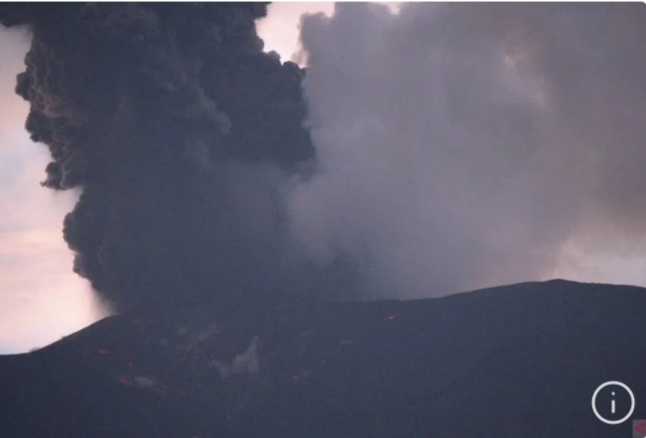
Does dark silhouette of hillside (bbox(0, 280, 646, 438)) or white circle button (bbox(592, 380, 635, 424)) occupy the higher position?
dark silhouette of hillside (bbox(0, 280, 646, 438))

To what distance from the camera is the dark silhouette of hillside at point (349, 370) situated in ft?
201

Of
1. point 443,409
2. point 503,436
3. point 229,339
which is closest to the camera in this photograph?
point 503,436

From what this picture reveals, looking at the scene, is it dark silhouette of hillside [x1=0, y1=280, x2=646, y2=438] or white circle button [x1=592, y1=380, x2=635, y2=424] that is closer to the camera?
white circle button [x1=592, y1=380, x2=635, y2=424]

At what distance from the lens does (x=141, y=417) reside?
63.2 m

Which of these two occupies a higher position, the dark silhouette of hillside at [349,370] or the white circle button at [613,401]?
the dark silhouette of hillside at [349,370]

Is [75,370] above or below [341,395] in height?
above

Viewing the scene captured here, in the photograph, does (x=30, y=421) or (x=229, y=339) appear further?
(x=229, y=339)

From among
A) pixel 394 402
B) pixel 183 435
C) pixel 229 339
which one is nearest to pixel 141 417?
pixel 183 435

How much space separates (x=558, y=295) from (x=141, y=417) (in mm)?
37465

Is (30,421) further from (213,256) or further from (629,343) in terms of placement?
(629,343)

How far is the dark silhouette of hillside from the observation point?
201 ft

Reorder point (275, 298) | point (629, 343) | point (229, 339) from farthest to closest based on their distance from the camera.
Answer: point (275, 298) < point (229, 339) < point (629, 343)

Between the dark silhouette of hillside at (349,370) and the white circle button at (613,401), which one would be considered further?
the dark silhouette of hillside at (349,370)

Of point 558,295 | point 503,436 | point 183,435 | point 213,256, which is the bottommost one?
point 503,436
